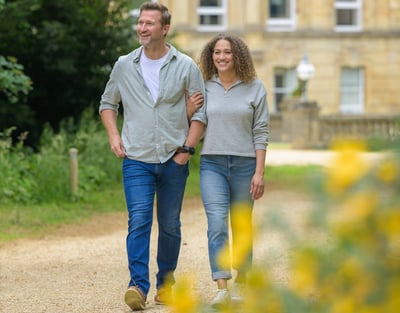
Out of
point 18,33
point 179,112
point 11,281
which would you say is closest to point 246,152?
point 179,112

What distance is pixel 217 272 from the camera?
25.0ft

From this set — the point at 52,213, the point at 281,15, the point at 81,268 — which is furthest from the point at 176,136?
the point at 281,15

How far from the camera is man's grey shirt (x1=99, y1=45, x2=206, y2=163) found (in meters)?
7.73

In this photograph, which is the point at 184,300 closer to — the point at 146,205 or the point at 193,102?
the point at 146,205

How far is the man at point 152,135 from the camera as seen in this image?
7680 millimetres

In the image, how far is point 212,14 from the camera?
50875mm

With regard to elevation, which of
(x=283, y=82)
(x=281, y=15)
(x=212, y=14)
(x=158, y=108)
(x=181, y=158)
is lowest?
(x=283, y=82)

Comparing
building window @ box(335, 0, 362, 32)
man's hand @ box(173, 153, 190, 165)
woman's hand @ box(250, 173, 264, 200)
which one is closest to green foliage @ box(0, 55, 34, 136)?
man's hand @ box(173, 153, 190, 165)

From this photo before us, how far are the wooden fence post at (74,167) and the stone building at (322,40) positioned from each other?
3276 cm

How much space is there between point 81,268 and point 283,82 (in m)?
40.0

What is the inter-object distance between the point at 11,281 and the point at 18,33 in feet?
36.4

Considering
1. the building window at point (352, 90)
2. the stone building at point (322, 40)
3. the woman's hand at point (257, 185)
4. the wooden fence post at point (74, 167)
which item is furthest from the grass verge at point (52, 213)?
the building window at point (352, 90)

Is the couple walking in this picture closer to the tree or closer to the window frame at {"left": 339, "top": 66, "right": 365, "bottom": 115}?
the tree

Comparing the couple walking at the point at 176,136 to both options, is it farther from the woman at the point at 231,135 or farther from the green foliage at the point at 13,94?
Result: the green foliage at the point at 13,94
